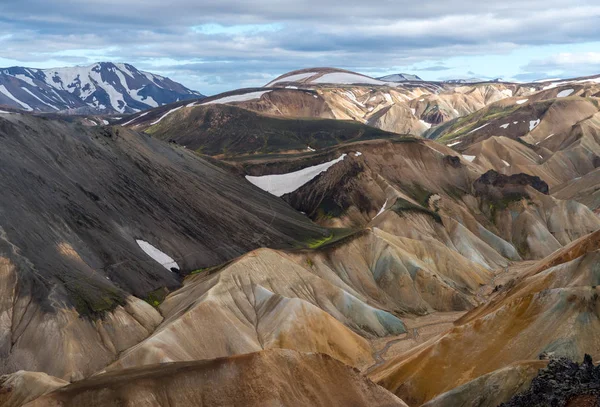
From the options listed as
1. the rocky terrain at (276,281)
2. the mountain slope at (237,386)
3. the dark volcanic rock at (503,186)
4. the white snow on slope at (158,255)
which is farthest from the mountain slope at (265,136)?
the mountain slope at (237,386)

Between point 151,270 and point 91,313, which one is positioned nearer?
point 91,313

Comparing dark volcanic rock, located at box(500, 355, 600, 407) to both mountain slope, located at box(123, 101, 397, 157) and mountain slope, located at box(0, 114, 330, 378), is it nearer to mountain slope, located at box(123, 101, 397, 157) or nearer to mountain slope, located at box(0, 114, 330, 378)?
mountain slope, located at box(0, 114, 330, 378)

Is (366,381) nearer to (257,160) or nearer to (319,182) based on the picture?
(319,182)

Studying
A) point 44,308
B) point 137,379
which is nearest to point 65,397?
point 137,379

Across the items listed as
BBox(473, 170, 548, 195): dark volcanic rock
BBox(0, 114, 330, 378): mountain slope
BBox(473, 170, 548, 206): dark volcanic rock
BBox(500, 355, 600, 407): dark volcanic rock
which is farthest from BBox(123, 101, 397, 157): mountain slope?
BBox(500, 355, 600, 407): dark volcanic rock

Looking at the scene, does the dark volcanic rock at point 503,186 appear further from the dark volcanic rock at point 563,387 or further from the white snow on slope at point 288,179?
the dark volcanic rock at point 563,387

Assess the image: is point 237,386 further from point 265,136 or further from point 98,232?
point 265,136
